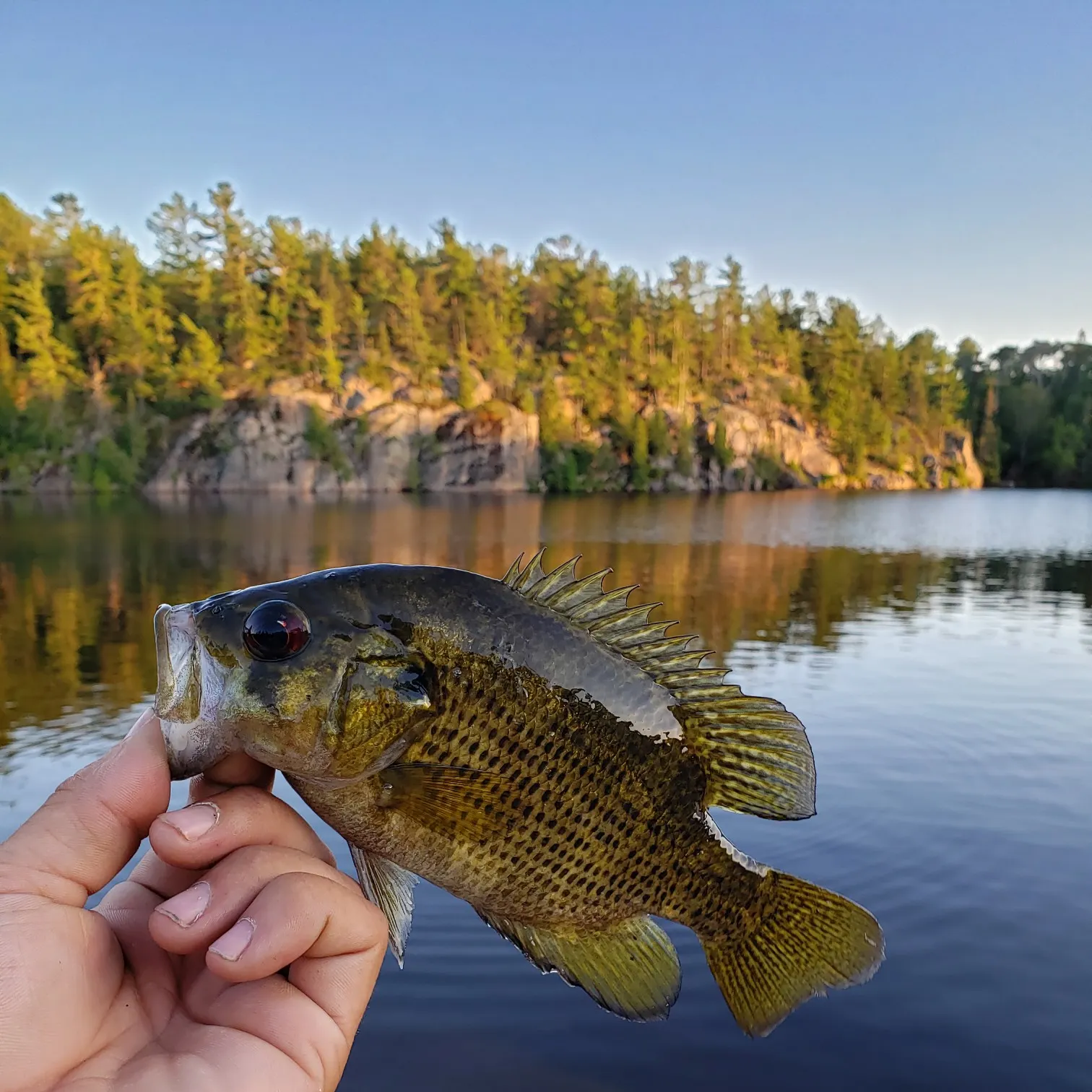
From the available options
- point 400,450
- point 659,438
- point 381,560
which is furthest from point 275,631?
point 659,438

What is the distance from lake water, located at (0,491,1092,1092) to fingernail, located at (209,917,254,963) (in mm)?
4227

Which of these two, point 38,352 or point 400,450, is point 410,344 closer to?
point 400,450

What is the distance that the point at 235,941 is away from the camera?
1781 millimetres

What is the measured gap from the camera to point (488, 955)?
21.6 ft

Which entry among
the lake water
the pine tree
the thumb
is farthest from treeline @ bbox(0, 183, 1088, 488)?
the thumb

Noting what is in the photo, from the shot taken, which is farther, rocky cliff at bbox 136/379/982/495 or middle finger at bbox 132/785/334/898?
rocky cliff at bbox 136/379/982/495

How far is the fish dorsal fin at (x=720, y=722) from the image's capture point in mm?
2273

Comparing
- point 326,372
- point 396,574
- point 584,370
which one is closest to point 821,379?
point 584,370

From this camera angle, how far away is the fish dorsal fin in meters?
2.27

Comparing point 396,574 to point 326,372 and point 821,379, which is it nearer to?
point 326,372

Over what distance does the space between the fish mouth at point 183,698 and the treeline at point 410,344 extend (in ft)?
271

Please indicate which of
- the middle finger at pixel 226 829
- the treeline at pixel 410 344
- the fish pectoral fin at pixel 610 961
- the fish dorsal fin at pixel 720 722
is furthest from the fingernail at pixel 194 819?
the treeline at pixel 410 344

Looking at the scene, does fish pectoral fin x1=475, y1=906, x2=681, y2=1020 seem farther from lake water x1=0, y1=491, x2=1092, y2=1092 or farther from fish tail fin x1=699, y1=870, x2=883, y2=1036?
lake water x1=0, y1=491, x2=1092, y2=1092

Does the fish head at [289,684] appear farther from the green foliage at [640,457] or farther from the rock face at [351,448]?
the green foliage at [640,457]
